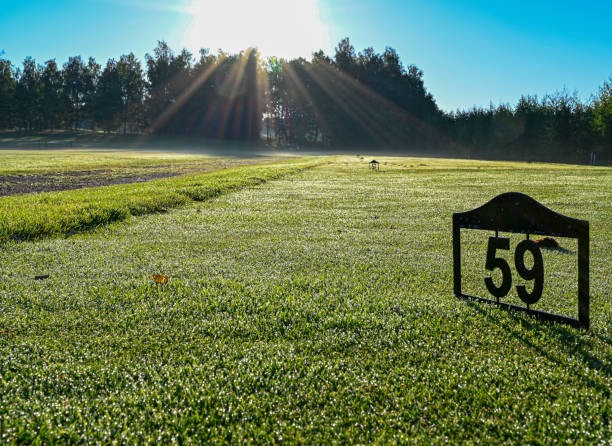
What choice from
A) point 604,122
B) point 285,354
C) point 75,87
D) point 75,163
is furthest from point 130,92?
point 285,354

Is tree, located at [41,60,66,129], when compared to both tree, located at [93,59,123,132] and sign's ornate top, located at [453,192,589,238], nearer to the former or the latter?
tree, located at [93,59,123,132]

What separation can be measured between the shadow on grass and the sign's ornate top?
2.25 feet

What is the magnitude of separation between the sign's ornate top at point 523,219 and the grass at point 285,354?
699mm

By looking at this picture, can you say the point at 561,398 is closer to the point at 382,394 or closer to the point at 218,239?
the point at 382,394

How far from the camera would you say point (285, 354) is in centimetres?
268

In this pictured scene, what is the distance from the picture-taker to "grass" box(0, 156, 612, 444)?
2023 mm

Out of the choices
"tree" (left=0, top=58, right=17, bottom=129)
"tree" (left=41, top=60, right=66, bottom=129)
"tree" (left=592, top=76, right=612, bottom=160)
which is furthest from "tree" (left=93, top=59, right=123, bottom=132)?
"tree" (left=592, top=76, right=612, bottom=160)

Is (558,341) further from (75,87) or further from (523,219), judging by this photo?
(75,87)

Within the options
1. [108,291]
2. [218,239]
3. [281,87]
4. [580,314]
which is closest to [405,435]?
[580,314]

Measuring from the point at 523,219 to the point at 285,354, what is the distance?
2018 millimetres

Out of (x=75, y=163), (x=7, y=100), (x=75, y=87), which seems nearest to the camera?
(x=75, y=163)

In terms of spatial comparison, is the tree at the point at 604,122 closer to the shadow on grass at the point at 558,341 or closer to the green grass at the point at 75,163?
the green grass at the point at 75,163

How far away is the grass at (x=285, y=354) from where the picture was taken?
2.02m

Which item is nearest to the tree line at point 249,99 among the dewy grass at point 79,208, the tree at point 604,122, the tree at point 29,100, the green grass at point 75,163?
the tree at point 29,100
